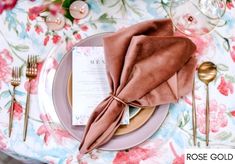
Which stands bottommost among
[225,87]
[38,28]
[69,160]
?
[69,160]

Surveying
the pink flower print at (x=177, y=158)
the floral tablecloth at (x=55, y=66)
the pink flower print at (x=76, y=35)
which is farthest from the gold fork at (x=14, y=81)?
the pink flower print at (x=177, y=158)

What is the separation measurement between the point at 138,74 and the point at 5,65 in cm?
25

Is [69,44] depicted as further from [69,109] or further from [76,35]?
[69,109]

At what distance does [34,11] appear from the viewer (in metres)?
0.71

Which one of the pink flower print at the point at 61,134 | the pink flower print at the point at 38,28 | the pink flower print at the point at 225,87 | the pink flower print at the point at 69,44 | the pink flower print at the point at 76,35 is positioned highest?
the pink flower print at the point at 38,28

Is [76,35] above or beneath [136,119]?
above

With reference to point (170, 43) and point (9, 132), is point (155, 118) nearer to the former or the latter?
point (170, 43)

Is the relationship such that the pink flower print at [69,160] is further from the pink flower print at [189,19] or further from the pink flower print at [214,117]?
the pink flower print at [189,19]

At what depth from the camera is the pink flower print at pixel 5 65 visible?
67 cm

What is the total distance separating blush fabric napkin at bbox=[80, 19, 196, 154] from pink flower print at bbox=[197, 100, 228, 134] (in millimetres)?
47

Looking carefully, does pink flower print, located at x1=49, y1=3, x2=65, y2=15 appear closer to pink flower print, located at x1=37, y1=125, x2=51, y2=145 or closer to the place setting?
the place setting

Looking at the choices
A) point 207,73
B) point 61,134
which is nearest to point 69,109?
point 61,134

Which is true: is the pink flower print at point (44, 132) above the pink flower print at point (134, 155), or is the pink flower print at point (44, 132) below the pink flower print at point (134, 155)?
above

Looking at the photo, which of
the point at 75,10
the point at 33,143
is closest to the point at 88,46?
the point at 75,10
